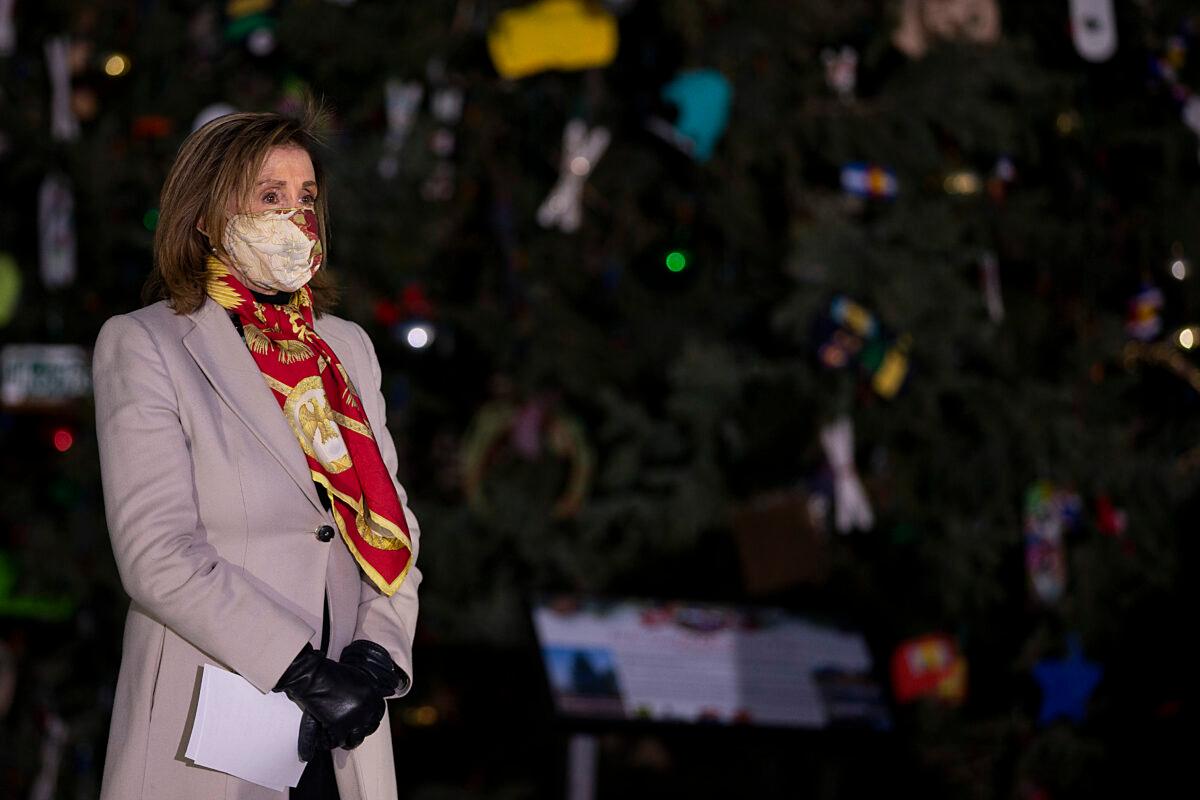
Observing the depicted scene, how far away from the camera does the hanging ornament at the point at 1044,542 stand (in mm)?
5305

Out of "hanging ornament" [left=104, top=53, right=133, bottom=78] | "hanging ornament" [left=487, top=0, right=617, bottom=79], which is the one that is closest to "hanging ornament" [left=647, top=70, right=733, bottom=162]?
"hanging ornament" [left=487, top=0, right=617, bottom=79]

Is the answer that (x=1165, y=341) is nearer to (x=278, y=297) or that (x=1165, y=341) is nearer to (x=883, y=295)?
(x=883, y=295)

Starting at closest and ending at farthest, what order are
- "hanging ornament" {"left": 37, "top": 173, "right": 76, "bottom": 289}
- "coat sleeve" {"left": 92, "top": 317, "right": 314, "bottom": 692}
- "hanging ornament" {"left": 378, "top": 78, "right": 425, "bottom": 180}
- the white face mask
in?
"coat sleeve" {"left": 92, "top": 317, "right": 314, "bottom": 692} → the white face mask → "hanging ornament" {"left": 378, "top": 78, "right": 425, "bottom": 180} → "hanging ornament" {"left": 37, "top": 173, "right": 76, "bottom": 289}

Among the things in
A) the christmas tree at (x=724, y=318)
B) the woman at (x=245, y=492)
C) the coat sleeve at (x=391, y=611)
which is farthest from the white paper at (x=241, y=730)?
the christmas tree at (x=724, y=318)

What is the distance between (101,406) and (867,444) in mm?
3357

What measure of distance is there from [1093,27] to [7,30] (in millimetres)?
3412

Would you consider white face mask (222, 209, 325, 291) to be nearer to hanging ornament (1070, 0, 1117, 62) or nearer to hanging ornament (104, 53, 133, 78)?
hanging ornament (104, 53, 133, 78)

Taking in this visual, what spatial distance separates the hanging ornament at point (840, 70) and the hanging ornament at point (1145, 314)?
1139 mm

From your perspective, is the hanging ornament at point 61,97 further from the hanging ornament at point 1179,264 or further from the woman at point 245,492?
the hanging ornament at point 1179,264

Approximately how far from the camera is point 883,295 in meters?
5.07

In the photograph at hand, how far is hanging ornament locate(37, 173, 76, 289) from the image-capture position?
5.41 metres

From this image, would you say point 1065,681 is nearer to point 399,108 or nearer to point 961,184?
point 961,184

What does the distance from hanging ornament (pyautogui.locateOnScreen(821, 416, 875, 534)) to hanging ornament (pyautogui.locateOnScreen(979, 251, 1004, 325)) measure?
24.0 inches

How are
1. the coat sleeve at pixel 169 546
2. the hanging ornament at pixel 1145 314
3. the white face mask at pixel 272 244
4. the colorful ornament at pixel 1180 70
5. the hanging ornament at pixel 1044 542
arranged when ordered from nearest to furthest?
the coat sleeve at pixel 169 546
the white face mask at pixel 272 244
the hanging ornament at pixel 1044 542
the hanging ornament at pixel 1145 314
the colorful ornament at pixel 1180 70
